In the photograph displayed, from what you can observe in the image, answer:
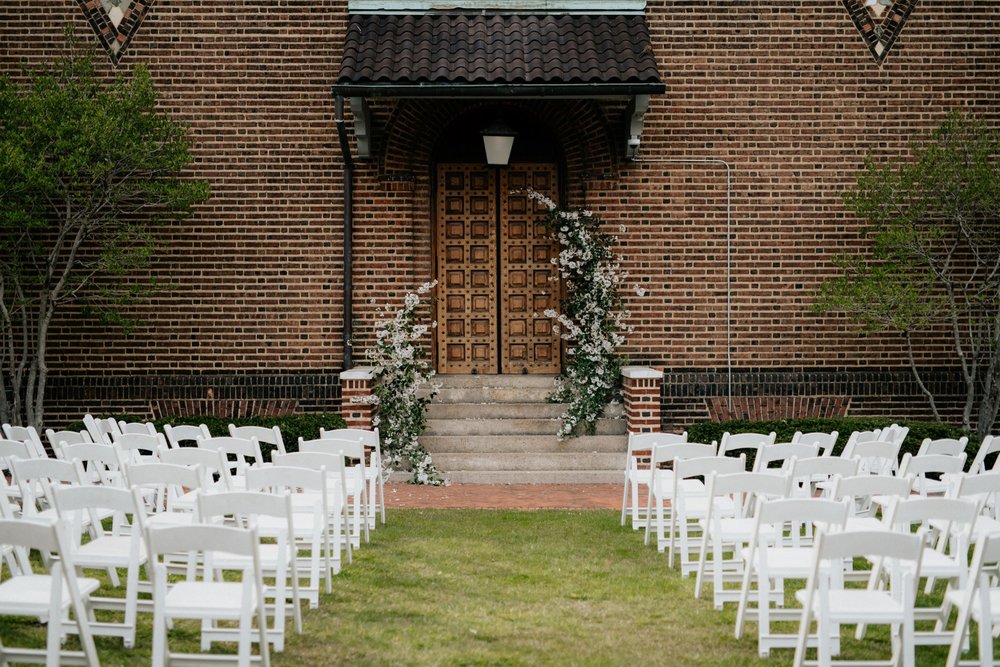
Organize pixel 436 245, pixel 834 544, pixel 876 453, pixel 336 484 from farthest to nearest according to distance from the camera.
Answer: pixel 436 245 → pixel 876 453 → pixel 336 484 → pixel 834 544

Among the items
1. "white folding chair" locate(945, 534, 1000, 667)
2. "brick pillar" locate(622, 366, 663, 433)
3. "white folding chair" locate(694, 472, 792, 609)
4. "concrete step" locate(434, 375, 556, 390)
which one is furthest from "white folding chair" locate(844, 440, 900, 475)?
"concrete step" locate(434, 375, 556, 390)

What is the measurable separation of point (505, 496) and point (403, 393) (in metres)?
1.96

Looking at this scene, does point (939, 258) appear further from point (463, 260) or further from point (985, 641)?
point (985, 641)

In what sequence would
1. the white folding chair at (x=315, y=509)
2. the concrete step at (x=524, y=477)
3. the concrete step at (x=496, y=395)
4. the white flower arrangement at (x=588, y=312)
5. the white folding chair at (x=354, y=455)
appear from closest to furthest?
the white folding chair at (x=315, y=509) → the white folding chair at (x=354, y=455) → the concrete step at (x=524, y=477) → the white flower arrangement at (x=588, y=312) → the concrete step at (x=496, y=395)

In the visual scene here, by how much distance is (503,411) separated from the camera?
13.7 m

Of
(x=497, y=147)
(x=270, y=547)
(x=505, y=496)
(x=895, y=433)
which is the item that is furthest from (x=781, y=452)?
(x=497, y=147)

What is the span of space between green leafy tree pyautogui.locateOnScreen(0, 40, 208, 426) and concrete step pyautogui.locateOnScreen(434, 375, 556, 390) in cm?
374

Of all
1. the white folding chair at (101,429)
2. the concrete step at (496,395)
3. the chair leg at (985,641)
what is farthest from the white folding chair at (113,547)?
the concrete step at (496,395)

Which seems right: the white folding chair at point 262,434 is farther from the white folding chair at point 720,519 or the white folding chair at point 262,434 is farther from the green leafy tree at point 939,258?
the green leafy tree at point 939,258

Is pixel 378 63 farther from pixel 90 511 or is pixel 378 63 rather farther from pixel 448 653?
pixel 448 653

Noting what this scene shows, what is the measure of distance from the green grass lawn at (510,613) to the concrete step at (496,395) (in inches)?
168

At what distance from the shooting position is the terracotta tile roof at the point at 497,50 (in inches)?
511

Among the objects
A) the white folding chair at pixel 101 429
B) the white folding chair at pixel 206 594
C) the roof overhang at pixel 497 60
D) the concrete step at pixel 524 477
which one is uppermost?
the roof overhang at pixel 497 60

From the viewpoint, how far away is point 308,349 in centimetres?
1427
